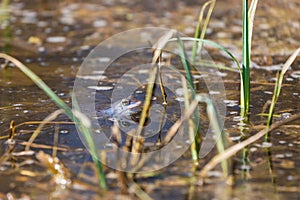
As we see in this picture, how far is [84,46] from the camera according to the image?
11.0 feet

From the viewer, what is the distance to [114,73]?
281cm

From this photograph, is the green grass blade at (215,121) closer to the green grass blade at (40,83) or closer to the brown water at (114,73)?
the brown water at (114,73)

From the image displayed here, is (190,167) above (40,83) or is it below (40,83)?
below

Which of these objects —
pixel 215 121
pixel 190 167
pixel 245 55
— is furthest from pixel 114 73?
pixel 215 121

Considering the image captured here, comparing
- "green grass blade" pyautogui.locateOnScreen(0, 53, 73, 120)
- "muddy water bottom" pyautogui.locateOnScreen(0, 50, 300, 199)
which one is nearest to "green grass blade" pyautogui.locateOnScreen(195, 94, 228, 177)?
"muddy water bottom" pyautogui.locateOnScreen(0, 50, 300, 199)

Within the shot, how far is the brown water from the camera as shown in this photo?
158 centimetres

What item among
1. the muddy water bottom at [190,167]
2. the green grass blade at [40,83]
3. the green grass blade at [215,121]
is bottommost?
the muddy water bottom at [190,167]

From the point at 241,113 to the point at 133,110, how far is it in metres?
0.43

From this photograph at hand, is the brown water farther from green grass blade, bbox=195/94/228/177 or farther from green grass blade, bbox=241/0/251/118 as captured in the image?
green grass blade, bbox=241/0/251/118

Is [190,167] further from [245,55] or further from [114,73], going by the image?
[114,73]

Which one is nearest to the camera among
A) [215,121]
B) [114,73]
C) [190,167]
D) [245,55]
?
[215,121]

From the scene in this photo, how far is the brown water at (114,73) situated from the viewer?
1.58 m

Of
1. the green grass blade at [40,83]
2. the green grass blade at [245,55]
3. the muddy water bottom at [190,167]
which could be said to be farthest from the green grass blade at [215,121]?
the green grass blade at [40,83]

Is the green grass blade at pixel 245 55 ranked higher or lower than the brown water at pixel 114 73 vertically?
higher
